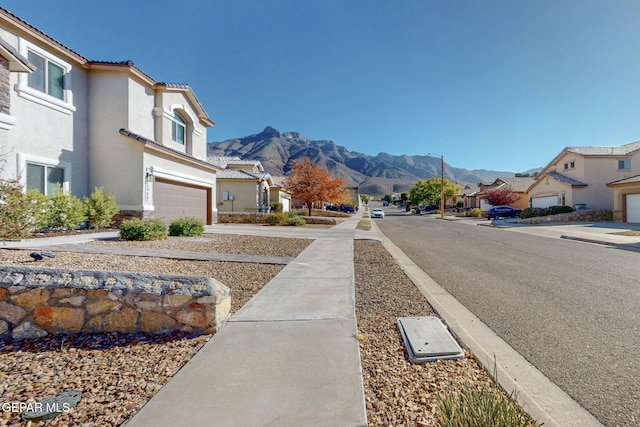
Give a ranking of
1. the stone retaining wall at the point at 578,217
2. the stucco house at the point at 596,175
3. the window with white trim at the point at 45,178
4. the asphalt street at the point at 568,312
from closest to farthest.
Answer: the asphalt street at the point at 568,312, the window with white trim at the point at 45,178, the stone retaining wall at the point at 578,217, the stucco house at the point at 596,175

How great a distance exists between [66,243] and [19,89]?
6.83 meters

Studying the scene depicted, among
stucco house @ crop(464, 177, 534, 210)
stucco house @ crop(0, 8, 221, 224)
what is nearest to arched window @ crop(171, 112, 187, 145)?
stucco house @ crop(0, 8, 221, 224)

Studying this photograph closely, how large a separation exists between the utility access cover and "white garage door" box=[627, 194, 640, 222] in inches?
1154

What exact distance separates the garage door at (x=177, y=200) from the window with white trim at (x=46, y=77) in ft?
16.7

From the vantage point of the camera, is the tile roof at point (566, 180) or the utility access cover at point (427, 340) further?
the tile roof at point (566, 180)

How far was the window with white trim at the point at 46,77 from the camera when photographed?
11.6m

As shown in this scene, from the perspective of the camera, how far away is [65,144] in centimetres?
1255

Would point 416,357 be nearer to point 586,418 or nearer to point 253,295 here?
point 586,418

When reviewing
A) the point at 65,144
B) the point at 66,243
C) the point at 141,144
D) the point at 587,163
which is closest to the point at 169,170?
the point at 141,144

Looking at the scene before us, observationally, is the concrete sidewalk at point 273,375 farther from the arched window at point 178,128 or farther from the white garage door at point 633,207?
the white garage door at point 633,207

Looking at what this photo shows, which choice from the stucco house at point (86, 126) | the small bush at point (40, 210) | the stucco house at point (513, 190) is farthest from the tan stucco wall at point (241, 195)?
the stucco house at point (513, 190)

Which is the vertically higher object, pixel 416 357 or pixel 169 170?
pixel 169 170

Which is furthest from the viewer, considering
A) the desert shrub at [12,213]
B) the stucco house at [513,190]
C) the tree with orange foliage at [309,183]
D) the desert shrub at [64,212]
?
the stucco house at [513,190]

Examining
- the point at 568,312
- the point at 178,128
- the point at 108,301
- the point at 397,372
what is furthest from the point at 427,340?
the point at 178,128
